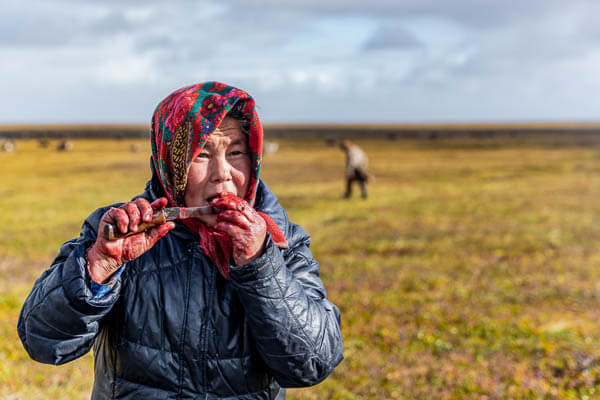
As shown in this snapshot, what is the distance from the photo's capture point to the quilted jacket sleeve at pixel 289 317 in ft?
6.22

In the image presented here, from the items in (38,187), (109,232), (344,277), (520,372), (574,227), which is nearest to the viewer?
(109,232)

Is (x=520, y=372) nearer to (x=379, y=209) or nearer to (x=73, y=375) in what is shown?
(x=73, y=375)

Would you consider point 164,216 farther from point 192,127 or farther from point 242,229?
point 192,127

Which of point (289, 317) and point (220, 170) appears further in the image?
point (220, 170)

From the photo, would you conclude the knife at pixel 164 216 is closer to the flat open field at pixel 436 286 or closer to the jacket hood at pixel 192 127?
the jacket hood at pixel 192 127

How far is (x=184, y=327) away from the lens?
6.81 ft

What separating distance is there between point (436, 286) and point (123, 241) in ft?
28.2

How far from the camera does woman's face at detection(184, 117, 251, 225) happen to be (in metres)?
2.12

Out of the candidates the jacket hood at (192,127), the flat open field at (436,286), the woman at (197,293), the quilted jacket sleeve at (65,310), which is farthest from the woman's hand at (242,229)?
the flat open field at (436,286)

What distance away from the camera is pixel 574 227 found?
49.3ft

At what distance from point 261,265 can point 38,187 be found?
92.5ft

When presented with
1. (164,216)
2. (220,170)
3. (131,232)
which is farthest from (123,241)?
(220,170)

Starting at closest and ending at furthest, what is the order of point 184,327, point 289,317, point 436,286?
point 289,317, point 184,327, point 436,286

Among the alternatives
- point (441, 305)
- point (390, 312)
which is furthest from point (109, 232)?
point (441, 305)
